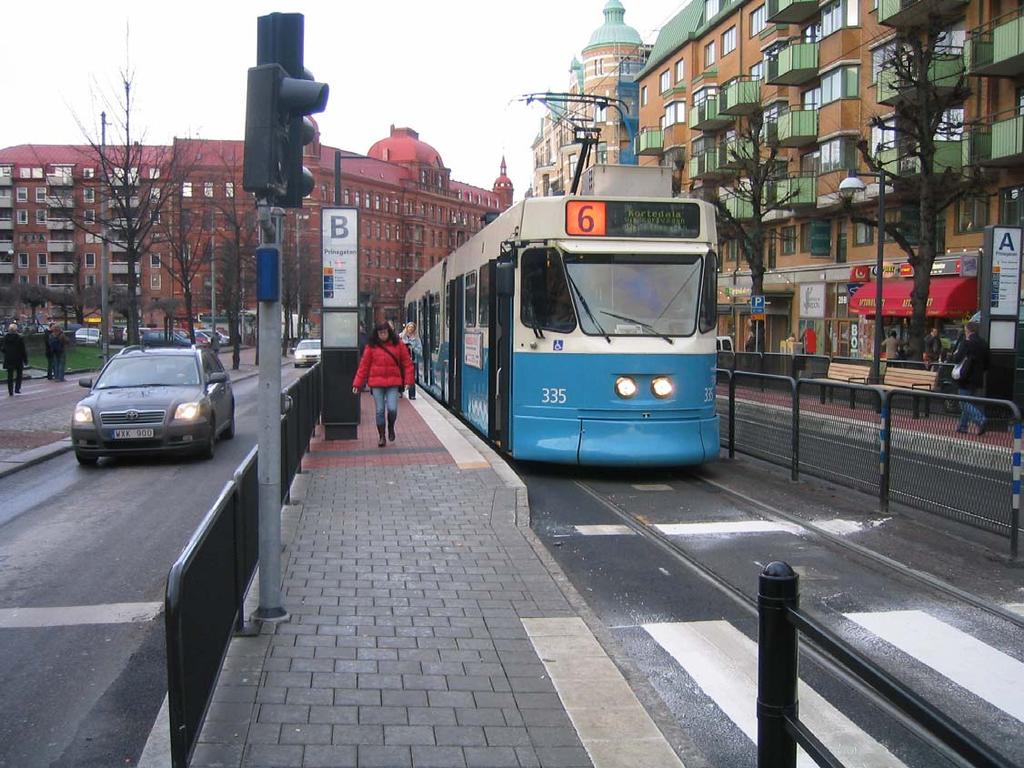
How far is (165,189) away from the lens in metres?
32.1

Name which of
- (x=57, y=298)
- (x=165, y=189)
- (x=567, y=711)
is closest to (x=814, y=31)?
(x=165, y=189)

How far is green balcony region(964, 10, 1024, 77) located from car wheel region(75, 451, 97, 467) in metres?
25.9

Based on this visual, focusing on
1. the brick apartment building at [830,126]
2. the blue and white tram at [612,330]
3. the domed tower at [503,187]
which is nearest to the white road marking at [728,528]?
the blue and white tram at [612,330]

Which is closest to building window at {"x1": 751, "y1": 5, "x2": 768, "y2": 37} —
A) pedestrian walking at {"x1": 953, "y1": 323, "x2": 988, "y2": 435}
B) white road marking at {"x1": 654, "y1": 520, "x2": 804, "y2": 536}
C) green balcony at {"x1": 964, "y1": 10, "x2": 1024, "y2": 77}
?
green balcony at {"x1": 964, "y1": 10, "x2": 1024, "y2": 77}

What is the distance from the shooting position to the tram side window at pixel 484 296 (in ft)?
44.0

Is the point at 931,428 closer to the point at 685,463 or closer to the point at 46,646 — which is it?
the point at 685,463

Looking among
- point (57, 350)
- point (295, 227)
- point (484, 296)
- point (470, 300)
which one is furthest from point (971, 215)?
point (295, 227)

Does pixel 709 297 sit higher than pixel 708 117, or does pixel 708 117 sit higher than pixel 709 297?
pixel 708 117

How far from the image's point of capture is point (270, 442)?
5.38 meters

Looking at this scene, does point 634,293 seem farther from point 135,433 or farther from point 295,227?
point 295,227

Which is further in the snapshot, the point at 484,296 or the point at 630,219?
the point at 484,296

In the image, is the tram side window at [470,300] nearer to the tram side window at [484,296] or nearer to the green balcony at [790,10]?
the tram side window at [484,296]

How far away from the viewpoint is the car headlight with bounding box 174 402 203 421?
13258 mm

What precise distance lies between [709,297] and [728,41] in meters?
43.3
